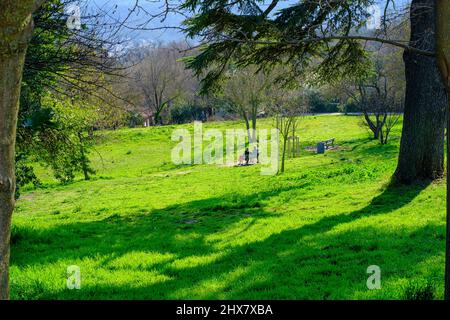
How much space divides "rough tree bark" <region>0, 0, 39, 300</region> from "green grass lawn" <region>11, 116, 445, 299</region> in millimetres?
2426

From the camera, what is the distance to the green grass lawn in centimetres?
526

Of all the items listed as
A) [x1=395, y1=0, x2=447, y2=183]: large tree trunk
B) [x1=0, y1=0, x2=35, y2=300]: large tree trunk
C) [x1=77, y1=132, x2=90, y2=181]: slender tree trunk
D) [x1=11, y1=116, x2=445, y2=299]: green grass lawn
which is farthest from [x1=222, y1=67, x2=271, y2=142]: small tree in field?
[x1=0, y1=0, x2=35, y2=300]: large tree trunk

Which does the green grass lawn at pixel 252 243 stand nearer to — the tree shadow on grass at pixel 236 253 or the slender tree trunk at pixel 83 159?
the tree shadow on grass at pixel 236 253

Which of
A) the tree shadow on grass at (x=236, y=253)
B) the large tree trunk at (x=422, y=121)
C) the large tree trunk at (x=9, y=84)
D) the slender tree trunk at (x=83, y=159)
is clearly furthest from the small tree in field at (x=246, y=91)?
the large tree trunk at (x=9, y=84)

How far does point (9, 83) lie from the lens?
2820mm

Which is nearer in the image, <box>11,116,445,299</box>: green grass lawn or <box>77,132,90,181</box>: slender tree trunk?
<box>11,116,445,299</box>: green grass lawn

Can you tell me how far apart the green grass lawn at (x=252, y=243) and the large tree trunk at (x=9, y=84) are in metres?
2.42

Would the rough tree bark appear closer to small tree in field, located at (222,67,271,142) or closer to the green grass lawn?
the green grass lawn

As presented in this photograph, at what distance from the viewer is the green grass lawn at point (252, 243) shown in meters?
5.26

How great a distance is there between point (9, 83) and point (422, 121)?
9583 millimetres

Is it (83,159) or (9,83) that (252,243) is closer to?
(9,83)

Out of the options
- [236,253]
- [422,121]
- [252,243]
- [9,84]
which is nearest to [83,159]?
[252,243]

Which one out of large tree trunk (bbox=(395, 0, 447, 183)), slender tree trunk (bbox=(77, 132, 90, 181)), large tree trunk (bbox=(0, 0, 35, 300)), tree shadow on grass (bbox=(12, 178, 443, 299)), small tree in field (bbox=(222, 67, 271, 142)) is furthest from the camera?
small tree in field (bbox=(222, 67, 271, 142))
